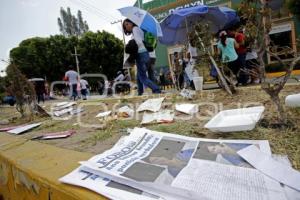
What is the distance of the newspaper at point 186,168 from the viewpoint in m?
1.07

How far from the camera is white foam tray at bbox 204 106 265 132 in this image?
1690 millimetres

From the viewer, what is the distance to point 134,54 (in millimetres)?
4754

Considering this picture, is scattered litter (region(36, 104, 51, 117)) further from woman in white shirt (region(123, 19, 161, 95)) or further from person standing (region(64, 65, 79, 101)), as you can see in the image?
person standing (region(64, 65, 79, 101))

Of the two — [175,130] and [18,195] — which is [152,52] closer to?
[175,130]

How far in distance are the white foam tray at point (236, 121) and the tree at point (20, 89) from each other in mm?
3254

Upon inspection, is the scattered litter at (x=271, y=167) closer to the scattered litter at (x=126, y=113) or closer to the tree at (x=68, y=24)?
the scattered litter at (x=126, y=113)

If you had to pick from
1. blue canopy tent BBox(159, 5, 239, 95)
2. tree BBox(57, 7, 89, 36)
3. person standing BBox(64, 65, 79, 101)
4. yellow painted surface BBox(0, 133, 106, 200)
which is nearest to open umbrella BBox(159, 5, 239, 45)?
blue canopy tent BBox(159, 5, 239, 95)

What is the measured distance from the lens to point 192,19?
6.30 meters

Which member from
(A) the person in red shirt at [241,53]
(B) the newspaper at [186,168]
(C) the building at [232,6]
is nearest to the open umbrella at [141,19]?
(A) the person in red shirt at [241,53]

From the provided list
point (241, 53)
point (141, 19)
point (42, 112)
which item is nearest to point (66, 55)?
point (141, 19)

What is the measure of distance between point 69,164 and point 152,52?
3.63m

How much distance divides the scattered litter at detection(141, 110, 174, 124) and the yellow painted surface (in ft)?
2.56

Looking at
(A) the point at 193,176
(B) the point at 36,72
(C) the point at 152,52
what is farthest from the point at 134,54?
(B) the point at 36,72

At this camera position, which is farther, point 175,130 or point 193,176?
point 175,130
